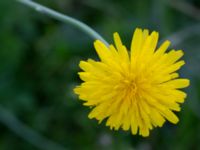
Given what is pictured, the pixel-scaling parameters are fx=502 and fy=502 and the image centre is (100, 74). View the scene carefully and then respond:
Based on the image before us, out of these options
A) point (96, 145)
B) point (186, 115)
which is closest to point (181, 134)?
point (186, 115)

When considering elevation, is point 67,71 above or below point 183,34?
below

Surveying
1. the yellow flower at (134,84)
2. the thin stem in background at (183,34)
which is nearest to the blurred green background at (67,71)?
the thin stem in background at (183,34)

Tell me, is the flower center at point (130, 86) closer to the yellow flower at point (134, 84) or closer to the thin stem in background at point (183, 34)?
the yellow flower at point (134, 84)

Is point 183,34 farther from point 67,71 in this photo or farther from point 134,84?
point 134,84

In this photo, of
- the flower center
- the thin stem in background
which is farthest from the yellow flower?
the thin stem in background

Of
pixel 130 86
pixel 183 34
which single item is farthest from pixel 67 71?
pixel 130 86

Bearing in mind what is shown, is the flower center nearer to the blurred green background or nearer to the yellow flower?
the yellow flower

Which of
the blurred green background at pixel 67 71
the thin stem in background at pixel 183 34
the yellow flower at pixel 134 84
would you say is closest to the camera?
the yellow flower at pixel 134 84
